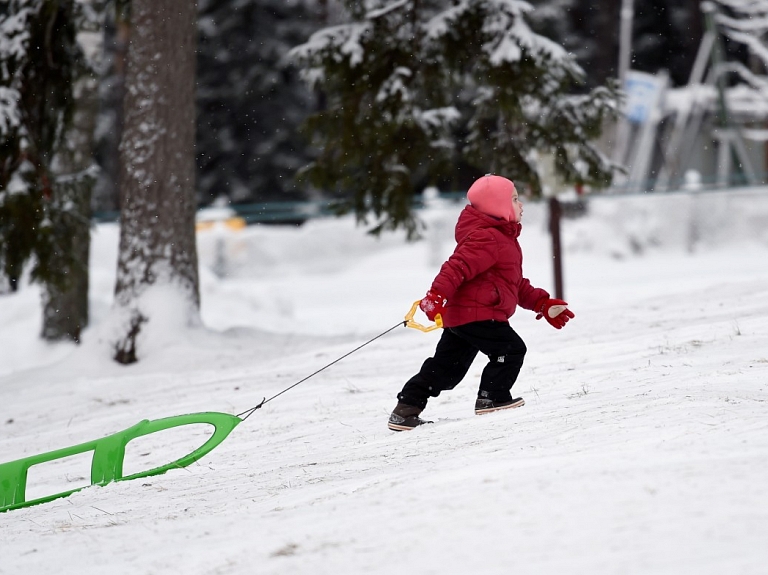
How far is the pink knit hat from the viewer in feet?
16.0

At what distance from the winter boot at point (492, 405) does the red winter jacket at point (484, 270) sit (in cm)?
44

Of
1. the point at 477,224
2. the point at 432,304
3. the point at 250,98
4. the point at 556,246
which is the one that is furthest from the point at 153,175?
the point at 250,98

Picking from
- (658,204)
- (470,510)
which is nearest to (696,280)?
(658,204)

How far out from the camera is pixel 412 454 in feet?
14.1

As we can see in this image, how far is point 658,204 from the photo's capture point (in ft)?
58.4

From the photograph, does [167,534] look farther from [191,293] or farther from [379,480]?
[191,293]

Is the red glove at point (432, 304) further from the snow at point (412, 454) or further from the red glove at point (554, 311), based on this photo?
the red glove at point (554, 311)

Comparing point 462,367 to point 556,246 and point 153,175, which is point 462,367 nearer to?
point 153,175

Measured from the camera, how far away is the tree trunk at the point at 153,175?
857cm

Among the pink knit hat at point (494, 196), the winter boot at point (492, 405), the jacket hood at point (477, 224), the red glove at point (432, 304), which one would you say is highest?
the pink knit hat at point (494, 196)

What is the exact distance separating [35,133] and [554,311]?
5.97 m

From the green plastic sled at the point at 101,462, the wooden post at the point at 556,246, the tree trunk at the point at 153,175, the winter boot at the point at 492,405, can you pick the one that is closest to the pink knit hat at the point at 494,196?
the winter boot at the point at 492,405

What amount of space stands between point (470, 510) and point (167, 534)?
1.23 metres

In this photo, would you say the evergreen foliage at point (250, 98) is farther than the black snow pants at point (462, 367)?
Yes
